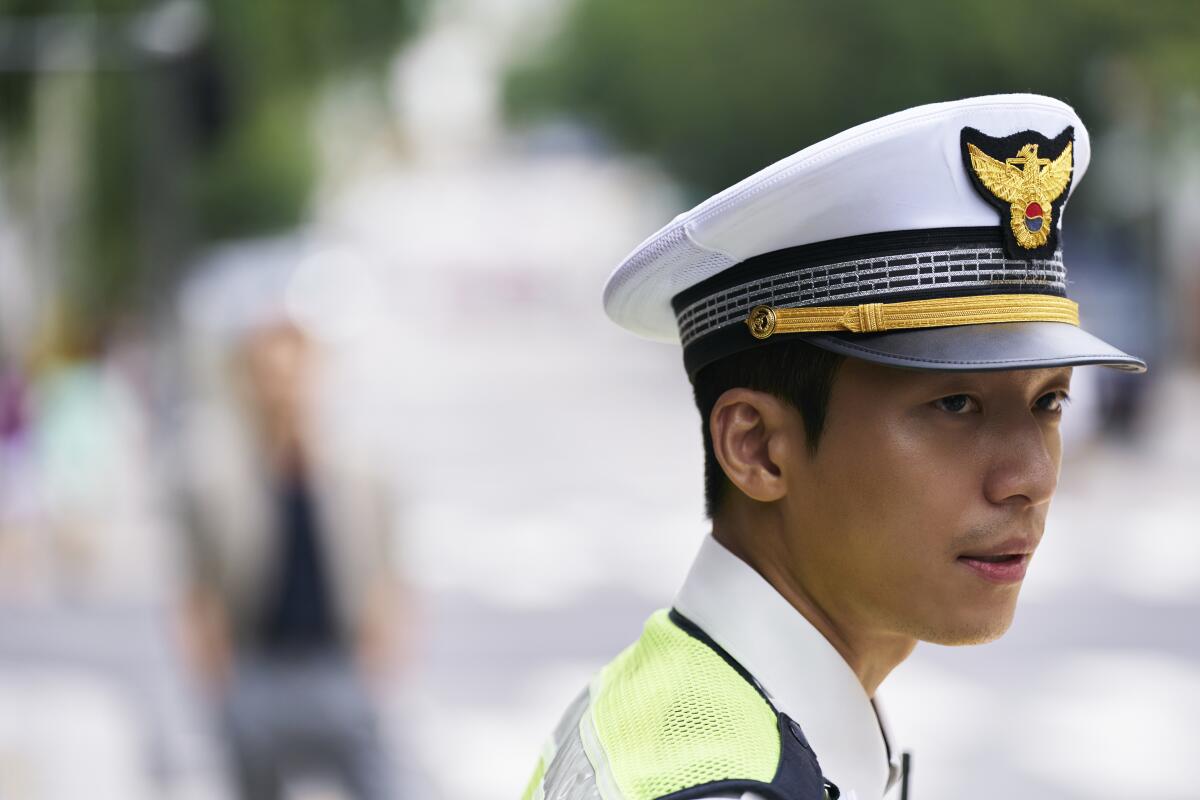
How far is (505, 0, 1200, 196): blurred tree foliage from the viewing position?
19734mm

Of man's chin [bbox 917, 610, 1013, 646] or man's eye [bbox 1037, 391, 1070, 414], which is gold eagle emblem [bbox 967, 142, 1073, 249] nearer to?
man's eye [bbox 1037, 391, 1070, 414]

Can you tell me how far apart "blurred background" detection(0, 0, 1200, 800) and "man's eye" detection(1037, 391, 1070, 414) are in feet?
10.2

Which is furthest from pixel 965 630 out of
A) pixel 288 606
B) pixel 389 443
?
pixel 389 443

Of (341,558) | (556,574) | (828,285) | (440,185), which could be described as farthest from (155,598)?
(440,185)

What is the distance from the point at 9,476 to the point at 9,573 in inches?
30.4

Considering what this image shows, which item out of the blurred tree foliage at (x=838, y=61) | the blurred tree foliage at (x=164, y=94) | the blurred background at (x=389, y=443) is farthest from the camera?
the blurred tree foliage at (x=838, y=61)

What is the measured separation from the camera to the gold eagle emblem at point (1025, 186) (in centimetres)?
163

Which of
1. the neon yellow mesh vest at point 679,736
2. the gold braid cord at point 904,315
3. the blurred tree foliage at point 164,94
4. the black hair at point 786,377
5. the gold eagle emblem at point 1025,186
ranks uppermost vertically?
the blurred tree foliage at point 164,94

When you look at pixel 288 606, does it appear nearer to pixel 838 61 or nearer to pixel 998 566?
pixel 998 566

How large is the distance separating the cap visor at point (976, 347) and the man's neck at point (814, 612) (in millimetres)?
230

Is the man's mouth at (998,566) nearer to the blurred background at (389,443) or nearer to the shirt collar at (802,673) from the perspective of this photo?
the shirt collar at (802,673)

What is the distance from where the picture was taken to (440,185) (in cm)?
9275

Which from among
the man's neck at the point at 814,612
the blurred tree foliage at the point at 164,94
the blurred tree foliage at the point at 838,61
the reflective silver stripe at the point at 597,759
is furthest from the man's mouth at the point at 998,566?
the blurred tree foliage at the point at 838,61

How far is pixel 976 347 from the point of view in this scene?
153 centimetres
